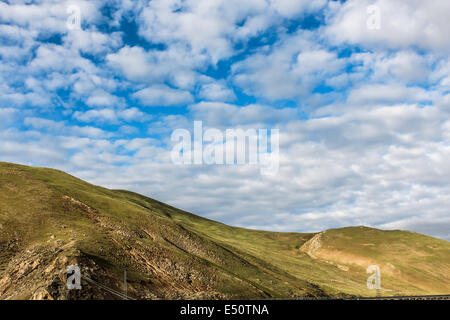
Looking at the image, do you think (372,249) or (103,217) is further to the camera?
(372,249)

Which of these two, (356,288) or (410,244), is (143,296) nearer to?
(356,288)

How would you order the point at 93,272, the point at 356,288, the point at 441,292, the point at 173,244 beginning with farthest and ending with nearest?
the point at 441,292 → the point at 356,288 → the point at 173,244 → the point at 93,272

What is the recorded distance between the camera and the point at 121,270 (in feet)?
182

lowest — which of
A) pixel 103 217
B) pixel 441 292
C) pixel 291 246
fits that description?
pixel 441 292

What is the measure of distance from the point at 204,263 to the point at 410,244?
454ft

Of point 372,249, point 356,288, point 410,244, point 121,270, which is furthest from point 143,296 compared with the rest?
point 410,244

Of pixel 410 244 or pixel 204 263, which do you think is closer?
pixel 204 263

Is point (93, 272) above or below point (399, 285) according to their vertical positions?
above
